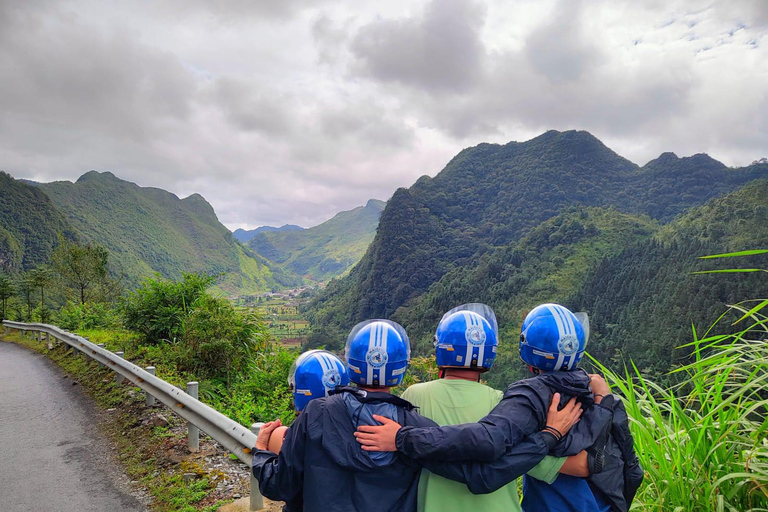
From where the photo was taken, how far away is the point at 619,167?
180 meters

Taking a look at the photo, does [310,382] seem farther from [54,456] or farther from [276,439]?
[54,456]

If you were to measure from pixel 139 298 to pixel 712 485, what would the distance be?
9.98 m

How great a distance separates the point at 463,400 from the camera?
220 centimetres

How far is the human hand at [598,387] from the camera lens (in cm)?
220

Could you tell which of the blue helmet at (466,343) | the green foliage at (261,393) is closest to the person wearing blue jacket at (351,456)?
the blue helmet at (466,343)

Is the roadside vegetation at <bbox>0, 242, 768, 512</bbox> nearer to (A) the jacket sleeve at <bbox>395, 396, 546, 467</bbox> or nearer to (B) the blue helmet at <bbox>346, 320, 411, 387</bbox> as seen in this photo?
(A) the jacket sleeve at <bbox>395, 396, 546, 467</bbox>

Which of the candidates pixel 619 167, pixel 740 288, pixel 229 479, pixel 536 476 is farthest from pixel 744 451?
pixel 619 167

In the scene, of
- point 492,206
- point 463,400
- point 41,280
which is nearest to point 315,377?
point 463,400

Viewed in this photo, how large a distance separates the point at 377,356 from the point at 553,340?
0.84 metres

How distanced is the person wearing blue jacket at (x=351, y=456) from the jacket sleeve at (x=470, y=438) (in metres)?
0.13

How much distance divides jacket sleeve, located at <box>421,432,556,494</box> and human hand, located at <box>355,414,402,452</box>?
0.16m

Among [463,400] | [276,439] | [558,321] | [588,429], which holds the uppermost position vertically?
[558,321]

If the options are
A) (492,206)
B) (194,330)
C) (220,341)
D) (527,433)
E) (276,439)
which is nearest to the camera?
(527,433)

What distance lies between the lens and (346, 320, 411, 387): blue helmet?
2164mm
